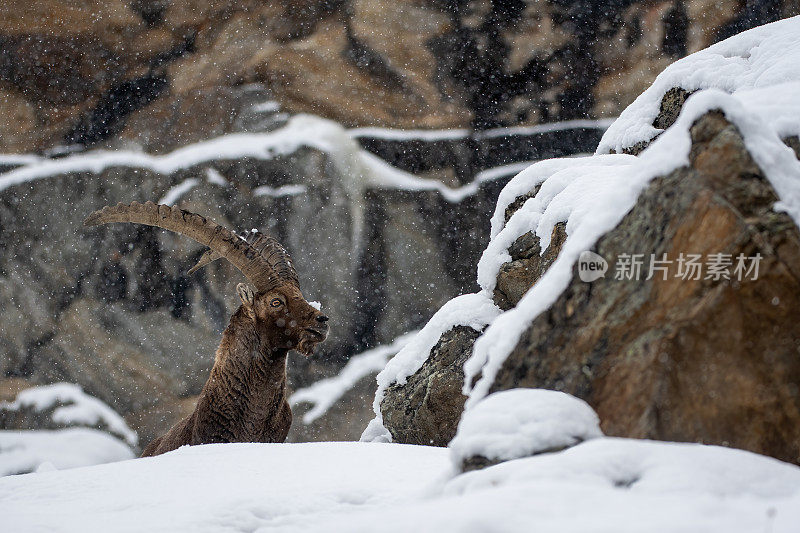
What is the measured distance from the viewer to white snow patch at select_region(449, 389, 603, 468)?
2057 millimetres

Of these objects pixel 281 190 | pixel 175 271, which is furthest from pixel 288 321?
pixel 175 271

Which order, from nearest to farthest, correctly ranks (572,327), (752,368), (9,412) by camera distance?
(752,368) < (572,327) < (9,412)

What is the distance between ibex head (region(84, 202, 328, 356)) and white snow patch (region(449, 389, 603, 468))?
107 inches

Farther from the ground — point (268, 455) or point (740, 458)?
point (740, 458)

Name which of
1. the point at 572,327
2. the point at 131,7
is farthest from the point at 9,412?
the point at 572,327

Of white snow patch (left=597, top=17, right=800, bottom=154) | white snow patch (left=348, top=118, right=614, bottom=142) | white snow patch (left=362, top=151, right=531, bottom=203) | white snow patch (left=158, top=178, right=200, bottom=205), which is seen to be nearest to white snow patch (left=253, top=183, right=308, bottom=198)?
white snow patch (left=158, top=178, right=200, bottom=205)

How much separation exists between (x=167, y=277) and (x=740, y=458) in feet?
33.3

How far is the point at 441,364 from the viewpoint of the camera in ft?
16.5

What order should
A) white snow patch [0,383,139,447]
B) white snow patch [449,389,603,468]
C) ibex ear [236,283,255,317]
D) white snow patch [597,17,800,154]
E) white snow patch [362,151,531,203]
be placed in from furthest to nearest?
white snow patch [362,151,531,203], white snow patch [0,383,139,447], ibex ear [236,283,255,317], white snow patch [597,17,800,154], white snow patch [449,389,603,468]

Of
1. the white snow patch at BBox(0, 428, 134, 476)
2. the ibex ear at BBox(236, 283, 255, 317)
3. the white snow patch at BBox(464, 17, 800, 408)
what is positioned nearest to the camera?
the white snow patch at BBox(464, 17, 800, 408)

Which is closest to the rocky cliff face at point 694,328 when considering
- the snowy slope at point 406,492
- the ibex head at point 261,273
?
the snowy slope at point 406,492

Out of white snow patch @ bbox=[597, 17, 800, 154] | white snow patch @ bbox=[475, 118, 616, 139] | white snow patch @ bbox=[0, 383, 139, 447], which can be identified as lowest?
white snow patch @ bbox=[0, 383, 139, 447]

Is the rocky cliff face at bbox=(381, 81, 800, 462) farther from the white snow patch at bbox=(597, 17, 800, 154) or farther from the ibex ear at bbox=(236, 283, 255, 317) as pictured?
the ibex ear at bbox=(236, 283, 255, 317)

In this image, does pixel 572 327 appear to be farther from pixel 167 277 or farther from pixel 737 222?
pixel 167 277
